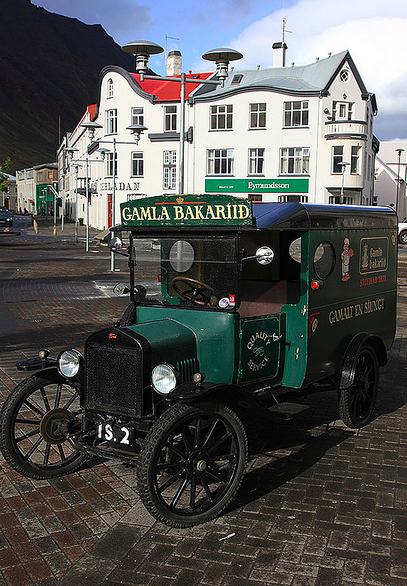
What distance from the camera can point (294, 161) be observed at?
4653cm

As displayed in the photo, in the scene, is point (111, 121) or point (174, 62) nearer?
point (111, 121)

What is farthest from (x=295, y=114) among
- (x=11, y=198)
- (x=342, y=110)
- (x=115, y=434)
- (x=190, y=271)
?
(x=11, y=198)

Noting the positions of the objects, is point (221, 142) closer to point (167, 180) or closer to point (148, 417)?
point (167, 180)

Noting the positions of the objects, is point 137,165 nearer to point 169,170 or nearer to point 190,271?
point 169,170

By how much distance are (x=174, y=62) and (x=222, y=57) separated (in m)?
45.1

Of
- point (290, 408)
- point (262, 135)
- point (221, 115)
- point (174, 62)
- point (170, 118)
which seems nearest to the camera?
point (290, 408)

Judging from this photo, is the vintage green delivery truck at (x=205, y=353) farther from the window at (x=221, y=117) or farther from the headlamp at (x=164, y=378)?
the window at (x=221, y=117)

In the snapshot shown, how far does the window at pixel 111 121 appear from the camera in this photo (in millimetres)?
52219

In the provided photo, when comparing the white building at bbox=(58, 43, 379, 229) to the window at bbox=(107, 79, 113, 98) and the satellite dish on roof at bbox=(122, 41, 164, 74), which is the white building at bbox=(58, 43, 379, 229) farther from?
the satellite dish on roof at bbox=(122, 41, 164, 74)

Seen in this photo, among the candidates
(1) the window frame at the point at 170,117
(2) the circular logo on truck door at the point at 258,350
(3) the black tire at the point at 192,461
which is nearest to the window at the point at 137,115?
(1) the window frame at the point at 170,117

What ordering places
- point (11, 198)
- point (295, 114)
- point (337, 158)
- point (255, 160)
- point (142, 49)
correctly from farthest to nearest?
1. point (11, 198)
2. point (255, 160)
3. point (295, 114)
4. point (337, 158)
5. point (142, 49)

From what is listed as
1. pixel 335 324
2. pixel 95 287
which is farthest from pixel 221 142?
pixel 335 324

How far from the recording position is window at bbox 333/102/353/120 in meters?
46.5

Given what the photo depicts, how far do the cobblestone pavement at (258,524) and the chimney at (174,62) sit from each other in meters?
54.1
